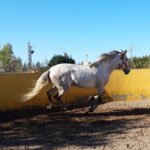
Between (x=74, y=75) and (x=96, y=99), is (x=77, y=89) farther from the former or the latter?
(x=74, y=75)

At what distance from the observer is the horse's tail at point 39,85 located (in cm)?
1148

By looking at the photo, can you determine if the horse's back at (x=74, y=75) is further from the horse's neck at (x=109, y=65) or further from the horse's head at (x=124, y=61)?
the horse's head at (x=124, y=61)

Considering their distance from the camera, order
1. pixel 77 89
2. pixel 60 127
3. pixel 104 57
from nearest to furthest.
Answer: pixel 60 127 < pixel 104 57 < pixel 77 89

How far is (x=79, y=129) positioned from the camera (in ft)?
28.5

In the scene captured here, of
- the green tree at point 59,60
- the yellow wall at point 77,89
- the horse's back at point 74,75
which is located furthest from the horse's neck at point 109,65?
the green tree at point 59,60

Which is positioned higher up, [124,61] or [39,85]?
[124,61]

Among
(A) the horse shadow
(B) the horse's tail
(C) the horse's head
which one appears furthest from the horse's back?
(C) the horse's head

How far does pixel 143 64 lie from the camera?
96.6 feet

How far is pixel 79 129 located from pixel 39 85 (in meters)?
3.27

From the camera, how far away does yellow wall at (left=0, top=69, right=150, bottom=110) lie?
39.5ft

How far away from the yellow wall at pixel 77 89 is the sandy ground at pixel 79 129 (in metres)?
0.54

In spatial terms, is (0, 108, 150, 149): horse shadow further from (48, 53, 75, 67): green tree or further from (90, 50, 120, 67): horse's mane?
(48, 53, 75, 67): green tree

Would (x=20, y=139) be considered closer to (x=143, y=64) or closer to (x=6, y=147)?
(x=6, y=147)

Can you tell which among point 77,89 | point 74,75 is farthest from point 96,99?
point 77,89
